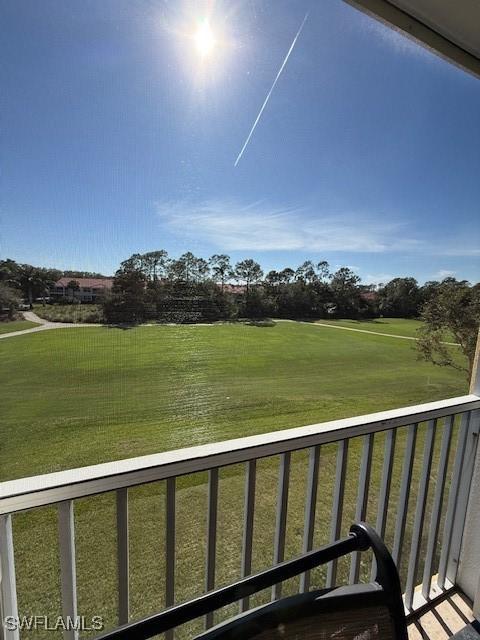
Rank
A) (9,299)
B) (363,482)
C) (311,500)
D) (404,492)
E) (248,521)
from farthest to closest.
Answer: (404,492), (363,482), (311,500), (248,521), (9,299)

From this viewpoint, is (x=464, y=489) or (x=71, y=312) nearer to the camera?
(x=71, y=312)

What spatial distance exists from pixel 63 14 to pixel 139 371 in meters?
0.93

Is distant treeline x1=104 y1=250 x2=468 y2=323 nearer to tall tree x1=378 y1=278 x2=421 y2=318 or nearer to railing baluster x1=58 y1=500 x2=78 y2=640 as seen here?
tall tree x1=378 y1=278 x2=421 y2=318

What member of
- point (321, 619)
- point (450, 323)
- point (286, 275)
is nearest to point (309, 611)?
point (321, 619)

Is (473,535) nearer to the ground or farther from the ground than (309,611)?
nearer to the ground

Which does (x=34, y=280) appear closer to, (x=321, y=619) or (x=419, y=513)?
(x=321, y=619)

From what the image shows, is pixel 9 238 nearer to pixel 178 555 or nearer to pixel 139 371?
pixel 139 371

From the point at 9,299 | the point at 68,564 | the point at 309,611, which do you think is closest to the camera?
the point at 309,611

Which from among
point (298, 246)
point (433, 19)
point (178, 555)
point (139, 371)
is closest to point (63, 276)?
point (139, 371)

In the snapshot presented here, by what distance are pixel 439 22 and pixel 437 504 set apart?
2098 mm

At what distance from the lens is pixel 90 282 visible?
92 cm

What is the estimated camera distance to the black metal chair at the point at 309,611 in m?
0.52

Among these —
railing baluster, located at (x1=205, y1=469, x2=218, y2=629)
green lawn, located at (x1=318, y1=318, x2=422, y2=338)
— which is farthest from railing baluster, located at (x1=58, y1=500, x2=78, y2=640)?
green lawn, located at (x1=318, y1=318, x2=422, y2=338)

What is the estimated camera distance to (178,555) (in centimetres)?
116
